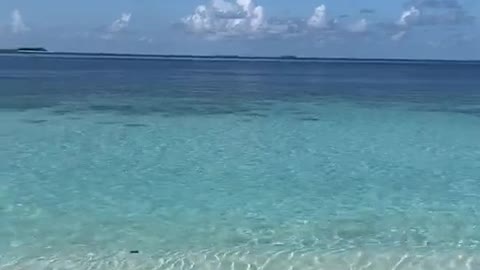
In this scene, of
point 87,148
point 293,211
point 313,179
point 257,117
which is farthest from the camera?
point 257,117

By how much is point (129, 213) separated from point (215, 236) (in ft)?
4.55

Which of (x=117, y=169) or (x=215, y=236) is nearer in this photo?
(x=215, y=236)

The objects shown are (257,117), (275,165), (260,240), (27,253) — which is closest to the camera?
(27,253)

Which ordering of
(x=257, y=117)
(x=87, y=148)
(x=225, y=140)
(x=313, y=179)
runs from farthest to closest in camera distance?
(x=257, y=117), (x=225, y=140), (x=87, y=148), (x=313, y=179)

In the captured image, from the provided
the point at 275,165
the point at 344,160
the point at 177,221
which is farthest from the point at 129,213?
the point at 344,160

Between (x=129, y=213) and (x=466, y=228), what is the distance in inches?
151

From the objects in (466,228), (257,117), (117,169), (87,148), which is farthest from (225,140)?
(466,228)

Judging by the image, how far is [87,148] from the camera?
13336 mm

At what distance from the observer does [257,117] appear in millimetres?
19906

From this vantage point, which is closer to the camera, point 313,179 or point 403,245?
point 403,245

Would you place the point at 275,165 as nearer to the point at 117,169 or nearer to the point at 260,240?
the point at 117,169

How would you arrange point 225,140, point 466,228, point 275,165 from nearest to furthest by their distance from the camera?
point 466,228
point 275,165
point 225,140

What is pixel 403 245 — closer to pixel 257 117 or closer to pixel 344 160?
pixel 344 160

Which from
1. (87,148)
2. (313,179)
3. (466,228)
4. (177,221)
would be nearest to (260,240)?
(177,221)
